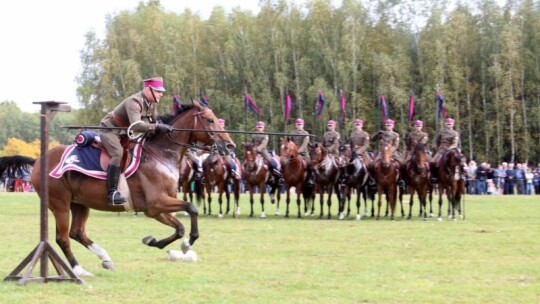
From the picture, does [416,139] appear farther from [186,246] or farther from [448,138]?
[186,246]

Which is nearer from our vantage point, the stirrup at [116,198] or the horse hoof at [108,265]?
the stirrup at [116,198]

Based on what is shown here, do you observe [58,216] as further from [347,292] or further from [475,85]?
[475,85]

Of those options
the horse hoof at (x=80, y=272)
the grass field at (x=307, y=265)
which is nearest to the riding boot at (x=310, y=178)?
the grass field at (x=307, y=265)

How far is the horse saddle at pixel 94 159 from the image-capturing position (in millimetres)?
13977

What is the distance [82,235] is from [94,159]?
144cm

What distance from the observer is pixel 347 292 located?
11.8 metres

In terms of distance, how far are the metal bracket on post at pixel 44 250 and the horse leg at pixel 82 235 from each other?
4.12 ft

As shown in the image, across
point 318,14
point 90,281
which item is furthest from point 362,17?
point 90,281

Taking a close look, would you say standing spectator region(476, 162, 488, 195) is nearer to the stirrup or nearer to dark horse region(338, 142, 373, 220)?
dark horse region(338, 142, 373, 220)

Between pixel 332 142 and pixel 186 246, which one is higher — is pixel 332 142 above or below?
above

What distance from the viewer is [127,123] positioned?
1434cm

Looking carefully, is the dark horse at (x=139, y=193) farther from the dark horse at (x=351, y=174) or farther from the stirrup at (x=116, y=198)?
the dark horse at (x=351, y=174)

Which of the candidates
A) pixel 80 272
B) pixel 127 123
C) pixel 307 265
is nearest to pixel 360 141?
pixel 307 265

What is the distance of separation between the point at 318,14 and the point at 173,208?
198ft
